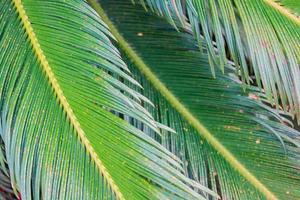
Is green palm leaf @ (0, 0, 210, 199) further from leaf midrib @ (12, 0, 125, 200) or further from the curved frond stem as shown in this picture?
the curved frond stem

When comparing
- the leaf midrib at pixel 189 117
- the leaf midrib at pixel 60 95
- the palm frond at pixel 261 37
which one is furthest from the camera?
the leaf midrib at pixel 189 117

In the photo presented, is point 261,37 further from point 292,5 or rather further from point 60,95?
point 60,95

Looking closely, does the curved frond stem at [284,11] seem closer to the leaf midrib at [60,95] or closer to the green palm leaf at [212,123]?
the green palm leaf at [212,123]

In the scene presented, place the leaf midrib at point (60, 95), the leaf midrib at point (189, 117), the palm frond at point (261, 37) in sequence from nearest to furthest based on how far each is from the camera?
the leaf midrib at point (60, 95), the palm frond at point (261, 37), the leaf midrib at point (189, 117)

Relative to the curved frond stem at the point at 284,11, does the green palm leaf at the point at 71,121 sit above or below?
below

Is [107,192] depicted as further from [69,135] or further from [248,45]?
[248,45]

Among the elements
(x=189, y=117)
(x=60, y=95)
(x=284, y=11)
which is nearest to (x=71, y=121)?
(x=60, y=95)

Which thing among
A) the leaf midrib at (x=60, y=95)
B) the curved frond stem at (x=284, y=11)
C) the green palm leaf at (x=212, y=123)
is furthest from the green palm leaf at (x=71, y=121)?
the curved frond stem at (x=284, y=11)
